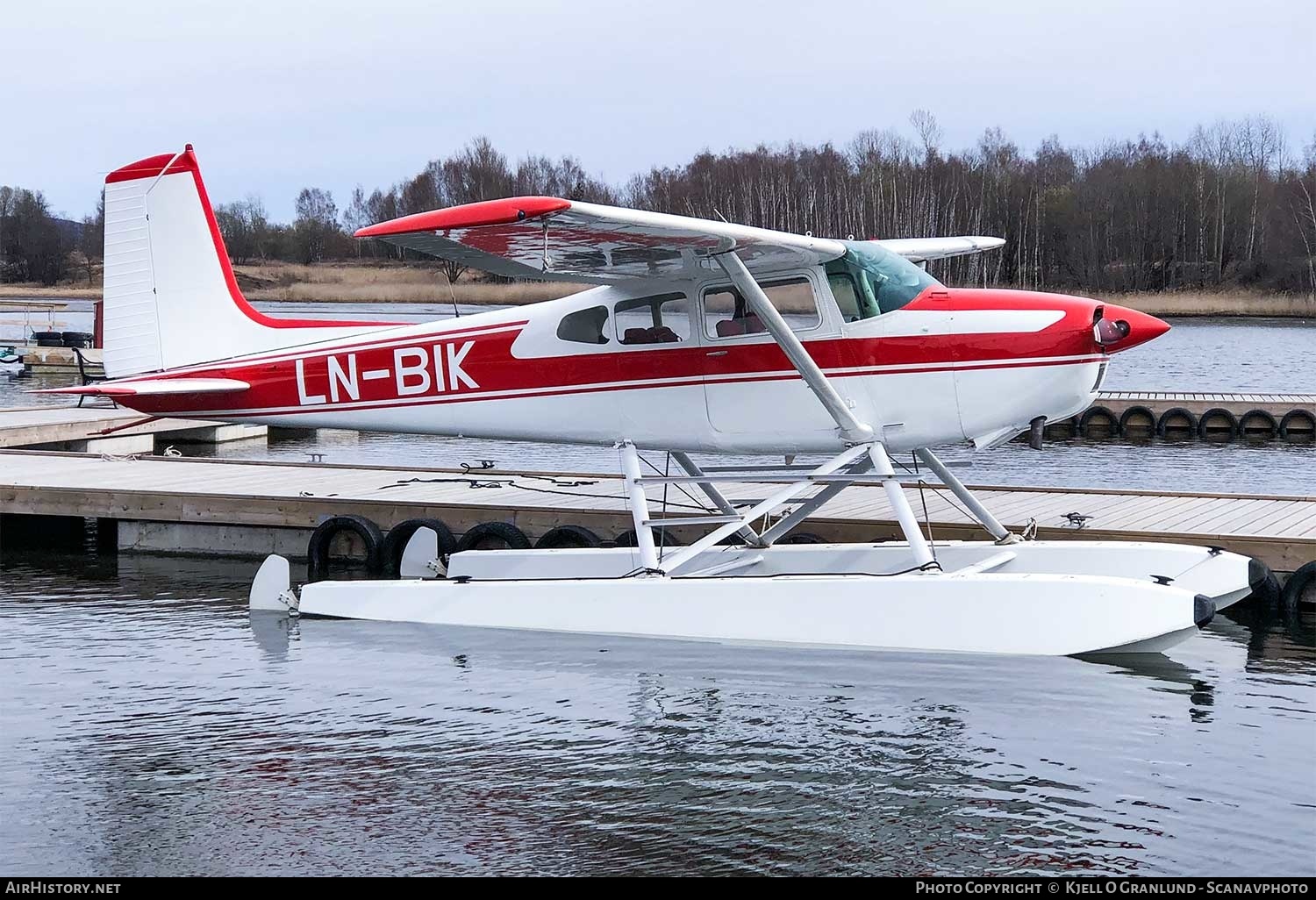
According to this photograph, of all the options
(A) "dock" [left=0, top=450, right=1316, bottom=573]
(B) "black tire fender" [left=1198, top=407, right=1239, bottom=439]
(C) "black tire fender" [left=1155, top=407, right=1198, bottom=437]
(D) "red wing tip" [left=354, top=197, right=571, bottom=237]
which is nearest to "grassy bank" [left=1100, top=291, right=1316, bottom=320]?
(B) "black tire fender" [left=1198, top=407, right=1239, bottom=439]

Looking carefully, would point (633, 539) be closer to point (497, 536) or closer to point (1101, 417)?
point (497, 536)

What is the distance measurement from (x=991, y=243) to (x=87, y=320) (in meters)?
46.2

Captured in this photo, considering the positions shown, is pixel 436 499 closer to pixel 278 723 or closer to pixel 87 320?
pixel 278 723

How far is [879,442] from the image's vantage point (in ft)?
27.9

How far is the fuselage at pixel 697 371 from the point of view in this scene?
8227 millimetres

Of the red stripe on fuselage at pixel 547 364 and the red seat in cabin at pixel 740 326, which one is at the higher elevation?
the red seat in cabin at pixel 740 326

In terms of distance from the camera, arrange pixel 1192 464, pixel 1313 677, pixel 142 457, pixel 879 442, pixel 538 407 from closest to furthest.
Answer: pixel 1313 677
pixel 879 442
pixel 538 407
pixel 142 457
pixel 1192 464

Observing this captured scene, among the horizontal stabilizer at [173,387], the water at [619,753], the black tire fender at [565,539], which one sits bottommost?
Answer: the water at [619,753]

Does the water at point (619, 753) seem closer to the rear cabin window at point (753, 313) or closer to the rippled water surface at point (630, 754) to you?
the rippled water surface at point (630, 754)

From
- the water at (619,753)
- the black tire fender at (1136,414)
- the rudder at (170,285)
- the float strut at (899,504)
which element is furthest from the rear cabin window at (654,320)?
the black tire fender at (1136,414)

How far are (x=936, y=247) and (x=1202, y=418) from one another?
14342mm

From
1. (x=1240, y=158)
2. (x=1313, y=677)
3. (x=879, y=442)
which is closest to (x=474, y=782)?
(x=879, y=442)

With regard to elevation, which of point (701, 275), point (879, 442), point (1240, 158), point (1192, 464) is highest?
point (1240, 158)

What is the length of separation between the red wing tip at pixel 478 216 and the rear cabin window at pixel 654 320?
5.83ft
